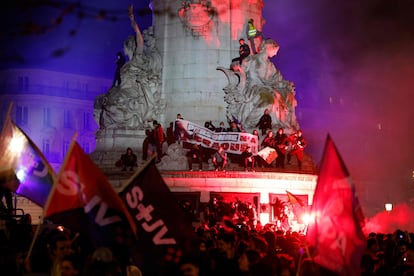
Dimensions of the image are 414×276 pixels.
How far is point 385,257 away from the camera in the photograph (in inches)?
633

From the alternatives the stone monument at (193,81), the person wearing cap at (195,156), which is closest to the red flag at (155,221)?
the person wearing cap at (195,156)

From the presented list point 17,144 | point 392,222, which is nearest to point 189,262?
point 17,144

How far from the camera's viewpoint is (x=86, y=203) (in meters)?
12.7

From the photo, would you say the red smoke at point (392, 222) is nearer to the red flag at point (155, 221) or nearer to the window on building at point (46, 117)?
the red flag at point (155, 221)

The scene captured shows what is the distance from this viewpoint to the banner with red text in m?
37.5

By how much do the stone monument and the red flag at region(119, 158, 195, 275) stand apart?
27.2 m

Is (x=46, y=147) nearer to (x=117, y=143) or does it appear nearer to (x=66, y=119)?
(x=66, y=119)

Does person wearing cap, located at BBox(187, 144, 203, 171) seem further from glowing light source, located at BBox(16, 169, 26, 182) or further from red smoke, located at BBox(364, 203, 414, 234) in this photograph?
glowing light source, located at BBox(16, 169, 26, 182)

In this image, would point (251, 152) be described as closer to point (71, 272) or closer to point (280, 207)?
point (280, 207)

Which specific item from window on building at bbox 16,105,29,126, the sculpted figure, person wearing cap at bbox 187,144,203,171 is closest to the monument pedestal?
the sculpted figure

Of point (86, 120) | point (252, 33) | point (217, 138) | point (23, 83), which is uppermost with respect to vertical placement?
point (23, 83)

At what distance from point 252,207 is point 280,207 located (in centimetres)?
125

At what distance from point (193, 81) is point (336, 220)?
29.4 m

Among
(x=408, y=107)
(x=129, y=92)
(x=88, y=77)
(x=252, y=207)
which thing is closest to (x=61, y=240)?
(x=252, y=207)
